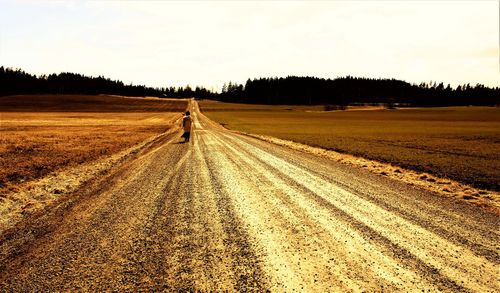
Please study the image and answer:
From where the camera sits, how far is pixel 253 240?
6.76 m

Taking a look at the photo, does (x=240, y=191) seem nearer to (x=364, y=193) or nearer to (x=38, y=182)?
(x=364, y=193)

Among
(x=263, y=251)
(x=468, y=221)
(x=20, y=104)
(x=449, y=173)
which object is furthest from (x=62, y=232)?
(x=20, y=104)

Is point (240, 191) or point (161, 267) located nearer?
point (161, 267)

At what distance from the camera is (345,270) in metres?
5.57

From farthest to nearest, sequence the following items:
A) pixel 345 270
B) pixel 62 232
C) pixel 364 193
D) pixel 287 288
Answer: pixel 364 193, pixel 62 232, pixel 345 270, pixel 287 288

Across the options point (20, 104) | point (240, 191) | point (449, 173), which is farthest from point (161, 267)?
point (20, 104)

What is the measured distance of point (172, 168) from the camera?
1439 cm

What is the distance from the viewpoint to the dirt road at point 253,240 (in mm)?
5262

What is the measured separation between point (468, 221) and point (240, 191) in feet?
20.0

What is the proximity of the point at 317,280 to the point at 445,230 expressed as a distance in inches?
151

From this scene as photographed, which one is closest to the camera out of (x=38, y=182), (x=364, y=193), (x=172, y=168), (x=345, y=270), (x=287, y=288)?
(x=287, y=288)

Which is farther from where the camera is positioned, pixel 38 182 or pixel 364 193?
pixel 38 182

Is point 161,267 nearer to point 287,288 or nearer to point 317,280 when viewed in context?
→ point 287,288

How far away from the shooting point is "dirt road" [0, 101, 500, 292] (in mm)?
5262
